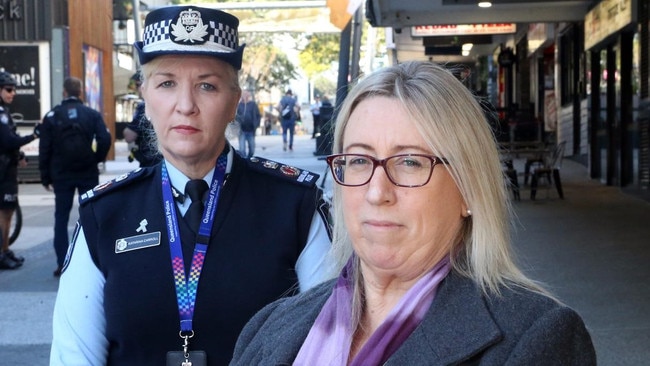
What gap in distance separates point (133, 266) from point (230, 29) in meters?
0.76

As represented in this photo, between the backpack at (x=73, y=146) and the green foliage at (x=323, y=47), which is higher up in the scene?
the green foliage at (x=323, y=47)

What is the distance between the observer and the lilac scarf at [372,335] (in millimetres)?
1853

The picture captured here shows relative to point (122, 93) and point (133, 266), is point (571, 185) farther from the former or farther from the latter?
point (122, 93)

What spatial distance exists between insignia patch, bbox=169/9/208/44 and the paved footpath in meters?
1.96

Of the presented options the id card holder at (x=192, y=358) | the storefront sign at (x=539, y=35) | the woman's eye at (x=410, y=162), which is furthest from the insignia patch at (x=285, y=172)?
the storefront sign at (x=539, y=35)

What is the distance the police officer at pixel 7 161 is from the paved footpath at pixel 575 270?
30 cm

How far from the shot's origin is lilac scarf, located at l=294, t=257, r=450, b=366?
185cm

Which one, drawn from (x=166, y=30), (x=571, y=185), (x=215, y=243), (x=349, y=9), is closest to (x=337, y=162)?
(x=215, y=243)

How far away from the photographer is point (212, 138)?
284 cm

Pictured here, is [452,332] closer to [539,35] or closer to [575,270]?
[575,270]

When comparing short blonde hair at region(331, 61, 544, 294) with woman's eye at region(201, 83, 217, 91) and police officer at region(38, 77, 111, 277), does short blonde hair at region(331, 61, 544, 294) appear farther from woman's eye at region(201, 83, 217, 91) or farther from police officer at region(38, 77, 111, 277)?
police officer at region(38, 77, 111, 277)

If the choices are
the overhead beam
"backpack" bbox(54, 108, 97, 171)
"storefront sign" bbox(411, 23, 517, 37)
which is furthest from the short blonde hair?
"storefront sign" bbox(411, 23, 517, 37)

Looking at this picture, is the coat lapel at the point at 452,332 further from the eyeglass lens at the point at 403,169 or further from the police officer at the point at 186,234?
the police officer at the point at 186,234

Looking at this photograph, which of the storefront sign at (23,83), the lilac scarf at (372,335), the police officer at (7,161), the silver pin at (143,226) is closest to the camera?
the lilac scarf at (372,335)
